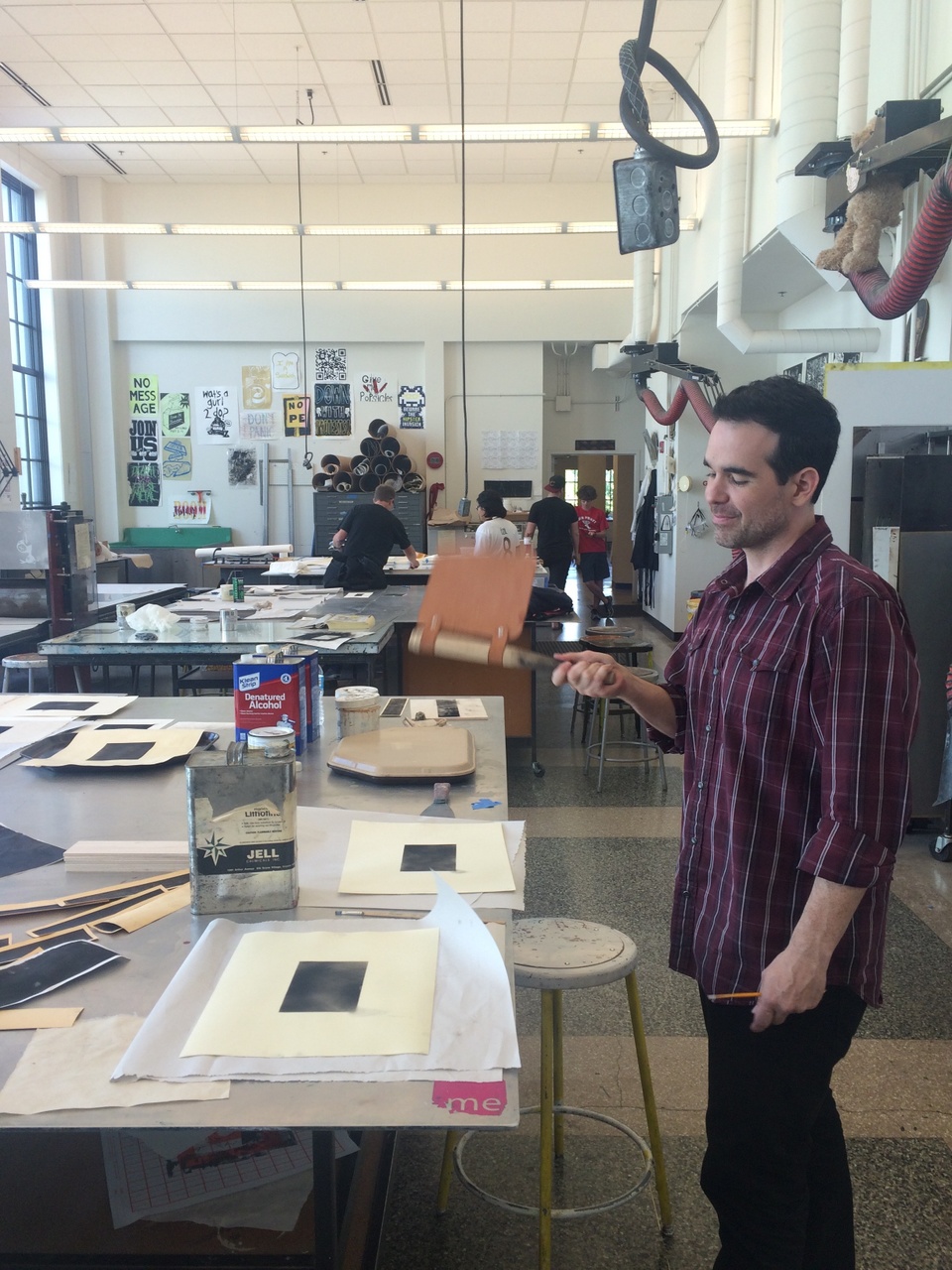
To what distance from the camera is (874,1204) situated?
193 centimetres

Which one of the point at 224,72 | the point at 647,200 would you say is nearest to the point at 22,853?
the point at 647,200

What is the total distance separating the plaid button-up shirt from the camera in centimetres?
123

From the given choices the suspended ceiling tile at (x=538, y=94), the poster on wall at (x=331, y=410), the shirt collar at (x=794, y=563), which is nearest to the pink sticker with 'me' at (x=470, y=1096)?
the shirt collar at (x=794, y=563)

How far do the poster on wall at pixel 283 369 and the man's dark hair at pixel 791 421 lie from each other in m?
11.1

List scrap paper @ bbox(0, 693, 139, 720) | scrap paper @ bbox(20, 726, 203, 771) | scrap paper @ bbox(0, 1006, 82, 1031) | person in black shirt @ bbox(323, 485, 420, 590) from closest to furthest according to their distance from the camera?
scrap paper @ bbox(0, 1006, 82, 1031) < scrap paper @ bbox(20, 726, 203, 771) < scrap paper @ bbox(0, 693, 139, 720) < person in black shirt @ bbox(323, 485, 420, 590)

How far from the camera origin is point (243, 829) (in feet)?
4.39

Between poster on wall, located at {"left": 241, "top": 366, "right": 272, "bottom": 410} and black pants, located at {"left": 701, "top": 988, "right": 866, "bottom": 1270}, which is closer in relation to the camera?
black pants, located at {"left": 701, "top": 988, "right": 866, "bottom": 1270}

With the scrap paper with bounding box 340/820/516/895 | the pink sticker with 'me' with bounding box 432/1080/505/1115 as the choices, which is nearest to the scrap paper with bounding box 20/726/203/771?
the scrap paper with bounding box 340/820/516/895

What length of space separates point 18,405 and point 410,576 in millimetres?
5856

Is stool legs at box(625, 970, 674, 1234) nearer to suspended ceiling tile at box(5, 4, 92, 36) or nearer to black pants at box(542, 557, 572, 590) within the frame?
black pants at box(542, 557, 572, 590)

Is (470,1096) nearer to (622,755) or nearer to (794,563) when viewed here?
(794,563)

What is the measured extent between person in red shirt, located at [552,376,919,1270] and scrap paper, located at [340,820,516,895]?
0.32 meters

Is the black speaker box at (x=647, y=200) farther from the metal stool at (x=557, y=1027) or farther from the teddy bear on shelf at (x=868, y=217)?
the metal stool at (x=557, y=1027)

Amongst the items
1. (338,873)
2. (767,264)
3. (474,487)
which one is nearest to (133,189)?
(474,487)
